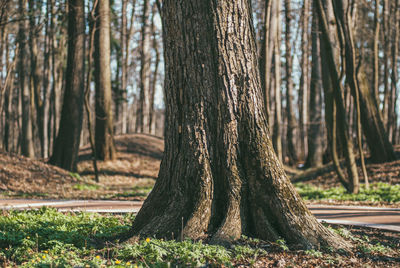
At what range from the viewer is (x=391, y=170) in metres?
14.1

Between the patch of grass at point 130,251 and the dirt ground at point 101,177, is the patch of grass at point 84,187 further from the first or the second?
the patch of grass at point 130,251

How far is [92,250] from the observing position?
4.23 metres

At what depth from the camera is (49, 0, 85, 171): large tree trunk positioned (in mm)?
15617

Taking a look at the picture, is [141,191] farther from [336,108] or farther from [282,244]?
[282,244]

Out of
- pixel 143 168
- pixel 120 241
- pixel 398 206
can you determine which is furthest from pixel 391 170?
pixel 120 241

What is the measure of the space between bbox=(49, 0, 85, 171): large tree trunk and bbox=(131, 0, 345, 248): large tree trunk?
38.9 ft

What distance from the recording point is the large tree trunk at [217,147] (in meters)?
4.52

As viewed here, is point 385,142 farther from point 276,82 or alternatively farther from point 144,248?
point 144,248

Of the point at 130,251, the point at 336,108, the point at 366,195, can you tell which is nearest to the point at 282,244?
the point at 130,251

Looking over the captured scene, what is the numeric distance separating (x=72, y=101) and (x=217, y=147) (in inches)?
490

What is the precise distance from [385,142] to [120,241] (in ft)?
44.2

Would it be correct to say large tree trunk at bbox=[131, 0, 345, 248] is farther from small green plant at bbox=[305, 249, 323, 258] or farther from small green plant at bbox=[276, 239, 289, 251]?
small green plant at bbox=[305, 249, 323, 258]

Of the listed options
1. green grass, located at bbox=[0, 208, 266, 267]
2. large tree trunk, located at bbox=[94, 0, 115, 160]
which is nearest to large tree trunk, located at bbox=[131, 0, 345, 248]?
green grass, located at bbox=[0, 208, 266, 267]

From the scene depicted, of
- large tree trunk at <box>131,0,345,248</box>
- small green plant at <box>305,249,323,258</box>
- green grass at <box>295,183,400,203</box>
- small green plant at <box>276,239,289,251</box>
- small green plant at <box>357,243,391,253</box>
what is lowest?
green grass at <box>295,183,400,203</box>
